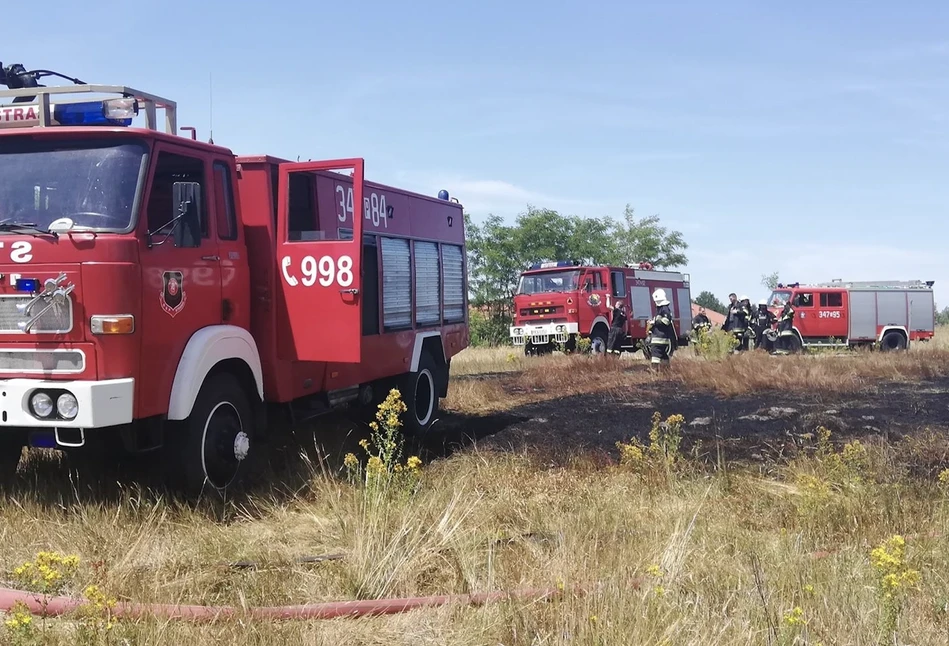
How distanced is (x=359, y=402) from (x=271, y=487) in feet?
7.27

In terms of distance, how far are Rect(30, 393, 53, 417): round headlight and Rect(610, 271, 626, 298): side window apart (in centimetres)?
1857

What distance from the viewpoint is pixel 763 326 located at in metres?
23.2

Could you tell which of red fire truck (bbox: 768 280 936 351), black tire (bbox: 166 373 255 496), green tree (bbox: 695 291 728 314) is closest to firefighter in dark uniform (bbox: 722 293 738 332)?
red fire truck (bbox: 768 280 936 351)

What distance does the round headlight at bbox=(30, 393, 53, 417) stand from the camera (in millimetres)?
4770

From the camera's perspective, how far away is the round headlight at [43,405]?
15.6 feet

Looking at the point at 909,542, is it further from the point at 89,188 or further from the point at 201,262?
the point at 89,188

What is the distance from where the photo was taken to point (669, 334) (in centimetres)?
1479

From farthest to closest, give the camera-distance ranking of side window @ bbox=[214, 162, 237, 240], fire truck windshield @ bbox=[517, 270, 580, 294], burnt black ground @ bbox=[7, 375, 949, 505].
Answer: fire truck windshield @ bbox=[517, 270, 580, 294]
burnt black ground @ bbox=[7, 375, 949, 505]
side window @ bbox=[214, 162, 237, 240]

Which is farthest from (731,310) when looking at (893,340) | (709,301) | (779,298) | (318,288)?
(709,301)

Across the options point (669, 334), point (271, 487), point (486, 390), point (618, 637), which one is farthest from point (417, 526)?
Answer: point (669, 334)

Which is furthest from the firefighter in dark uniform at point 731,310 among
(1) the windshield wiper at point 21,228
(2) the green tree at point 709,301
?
(2) the green tree at point 709,301

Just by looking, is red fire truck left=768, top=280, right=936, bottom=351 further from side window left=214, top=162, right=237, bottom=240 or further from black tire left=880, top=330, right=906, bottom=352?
side window left=214, top=162, right=237, bottom=240

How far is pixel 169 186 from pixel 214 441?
1.63m

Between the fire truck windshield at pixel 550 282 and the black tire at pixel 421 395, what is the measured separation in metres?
12.9
